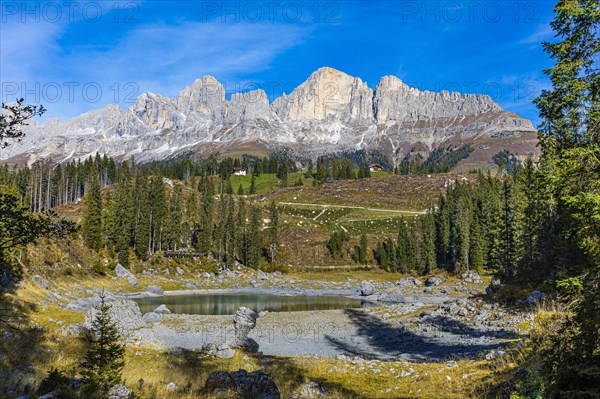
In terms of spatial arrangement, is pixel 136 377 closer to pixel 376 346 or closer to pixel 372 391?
pixel 372 391

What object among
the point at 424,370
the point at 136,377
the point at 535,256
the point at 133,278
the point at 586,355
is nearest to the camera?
the point at 586,355

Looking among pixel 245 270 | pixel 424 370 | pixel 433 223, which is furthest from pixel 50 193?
pixel 424 370

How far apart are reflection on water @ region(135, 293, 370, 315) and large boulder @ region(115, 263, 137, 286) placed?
9611 mm

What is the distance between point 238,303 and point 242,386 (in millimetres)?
54575

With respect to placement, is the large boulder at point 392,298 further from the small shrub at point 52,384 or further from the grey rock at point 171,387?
the small shrub at point 52,384

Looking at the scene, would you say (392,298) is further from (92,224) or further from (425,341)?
(92,224)

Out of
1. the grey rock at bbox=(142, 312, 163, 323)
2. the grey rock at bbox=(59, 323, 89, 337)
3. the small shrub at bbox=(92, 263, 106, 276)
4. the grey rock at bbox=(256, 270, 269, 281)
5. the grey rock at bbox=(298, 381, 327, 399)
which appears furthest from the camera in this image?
the grey rock at bbox=(256, 270, 269, 281)

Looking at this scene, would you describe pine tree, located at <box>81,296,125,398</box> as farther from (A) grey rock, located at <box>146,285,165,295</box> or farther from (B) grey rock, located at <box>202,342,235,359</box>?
(A) grey rock, located at <box>146,285,165,295</box>

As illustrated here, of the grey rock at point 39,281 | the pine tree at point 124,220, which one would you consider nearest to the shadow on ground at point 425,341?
the grey rock at point 39,281

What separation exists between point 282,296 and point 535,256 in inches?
1708

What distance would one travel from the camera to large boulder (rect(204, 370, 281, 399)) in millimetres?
14352

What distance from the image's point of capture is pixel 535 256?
61688 mm

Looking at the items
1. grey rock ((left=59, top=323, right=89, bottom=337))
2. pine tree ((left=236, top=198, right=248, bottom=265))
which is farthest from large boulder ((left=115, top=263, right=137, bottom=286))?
grey rock ((left=59, top=323, right=89, bottom=337))

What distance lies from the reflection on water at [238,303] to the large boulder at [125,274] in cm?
961
